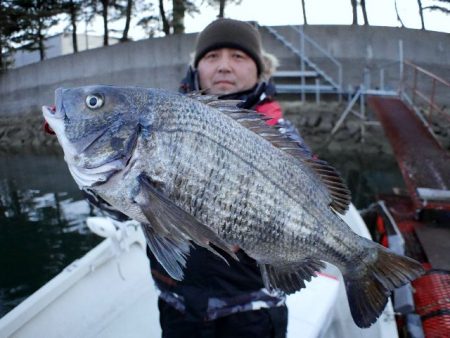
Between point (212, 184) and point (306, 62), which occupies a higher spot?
point (306, 62)

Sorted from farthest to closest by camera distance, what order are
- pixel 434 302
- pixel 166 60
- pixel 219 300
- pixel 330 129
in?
pixel 166 60 → pixel 330 129 → pixel 434 302 → pixel 219 300

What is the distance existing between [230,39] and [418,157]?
587cm

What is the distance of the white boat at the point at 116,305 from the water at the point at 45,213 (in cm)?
279

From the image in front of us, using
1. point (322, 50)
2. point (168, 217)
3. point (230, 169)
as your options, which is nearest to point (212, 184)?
point (230, 169)

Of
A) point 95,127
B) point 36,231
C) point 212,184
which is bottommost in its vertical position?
point 36,231

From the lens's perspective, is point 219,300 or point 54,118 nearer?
point 54,118

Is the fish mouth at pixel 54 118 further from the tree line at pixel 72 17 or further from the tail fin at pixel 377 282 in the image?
the tree line at pixel 72 17

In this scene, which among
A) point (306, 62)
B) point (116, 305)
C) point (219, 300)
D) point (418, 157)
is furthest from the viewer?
point (306, 62)

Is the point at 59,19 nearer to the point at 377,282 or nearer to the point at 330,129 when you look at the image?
the point at 330,129

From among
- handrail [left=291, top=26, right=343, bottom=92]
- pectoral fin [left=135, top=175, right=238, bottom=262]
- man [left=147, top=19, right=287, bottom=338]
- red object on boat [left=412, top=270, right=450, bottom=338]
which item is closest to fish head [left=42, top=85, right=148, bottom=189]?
pectoral fin [left=135, top=175, right=238, bottom=262]

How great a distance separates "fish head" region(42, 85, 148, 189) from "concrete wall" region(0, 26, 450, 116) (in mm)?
16283

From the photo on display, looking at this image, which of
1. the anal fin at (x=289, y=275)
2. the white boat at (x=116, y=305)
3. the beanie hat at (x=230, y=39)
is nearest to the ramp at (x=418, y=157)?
the white boat at (x=116, y=305)

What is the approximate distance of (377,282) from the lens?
6.27ft

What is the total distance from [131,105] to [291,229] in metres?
0.89
